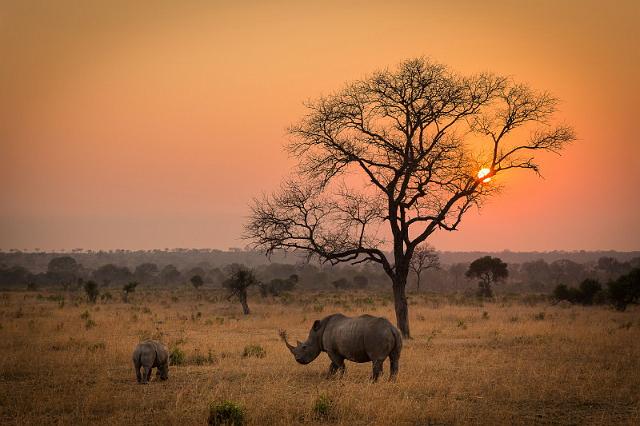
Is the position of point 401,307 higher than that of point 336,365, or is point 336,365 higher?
point 401,307

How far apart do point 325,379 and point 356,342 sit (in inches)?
60.9

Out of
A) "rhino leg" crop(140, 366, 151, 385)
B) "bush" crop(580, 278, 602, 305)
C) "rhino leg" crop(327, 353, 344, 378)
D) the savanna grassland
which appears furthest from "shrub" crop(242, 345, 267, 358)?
"bush" crop(580, 278, 602, 305)

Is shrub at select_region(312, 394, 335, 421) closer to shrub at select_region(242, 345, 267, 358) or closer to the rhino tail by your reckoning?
→ the rhino tail

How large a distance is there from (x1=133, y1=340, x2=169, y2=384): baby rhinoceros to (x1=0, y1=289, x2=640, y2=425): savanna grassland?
0.99ft

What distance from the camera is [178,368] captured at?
17.7m

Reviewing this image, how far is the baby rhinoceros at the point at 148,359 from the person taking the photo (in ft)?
48.6

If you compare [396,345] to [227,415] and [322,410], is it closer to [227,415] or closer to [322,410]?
[322,410]

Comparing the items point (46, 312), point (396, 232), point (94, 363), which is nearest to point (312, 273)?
point (46, 312)

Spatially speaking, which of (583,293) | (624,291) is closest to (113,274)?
(583,293)

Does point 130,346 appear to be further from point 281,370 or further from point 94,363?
point 281,370

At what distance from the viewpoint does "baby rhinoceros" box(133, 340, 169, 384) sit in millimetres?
14828

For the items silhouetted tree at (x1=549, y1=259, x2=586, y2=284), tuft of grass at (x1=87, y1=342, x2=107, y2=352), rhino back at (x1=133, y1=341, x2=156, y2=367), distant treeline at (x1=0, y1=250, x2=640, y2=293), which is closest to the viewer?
rhino back at (x1=133, y1=341, x2=156, y2=367)

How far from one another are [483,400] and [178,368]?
9211 millimetres

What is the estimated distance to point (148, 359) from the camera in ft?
48.5
